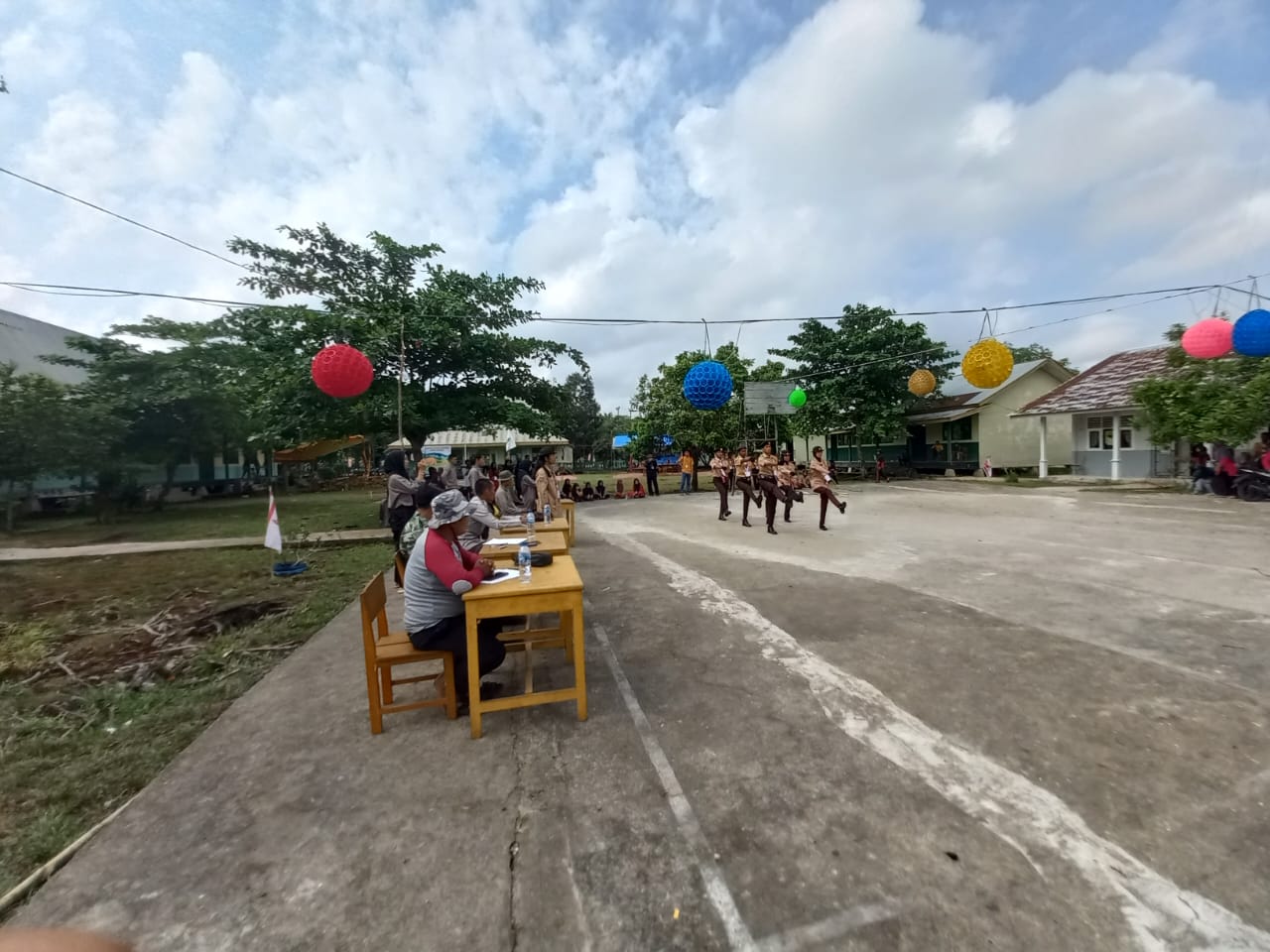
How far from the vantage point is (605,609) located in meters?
5.93

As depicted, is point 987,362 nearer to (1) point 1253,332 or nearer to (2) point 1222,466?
(1) point 1253,332

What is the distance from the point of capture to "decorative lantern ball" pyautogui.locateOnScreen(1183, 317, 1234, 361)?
10570 millimetres

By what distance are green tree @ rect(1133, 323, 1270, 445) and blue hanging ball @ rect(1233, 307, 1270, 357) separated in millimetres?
4630

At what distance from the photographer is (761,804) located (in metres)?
2.66

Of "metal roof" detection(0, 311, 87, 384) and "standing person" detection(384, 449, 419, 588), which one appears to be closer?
"standing person" detection(384, 449, 419, 588)

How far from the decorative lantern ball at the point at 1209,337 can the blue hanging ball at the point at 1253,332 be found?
15.1 inches

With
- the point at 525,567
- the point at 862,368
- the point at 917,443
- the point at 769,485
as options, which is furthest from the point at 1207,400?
the point at 525,567

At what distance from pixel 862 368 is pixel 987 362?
11926 millimetres

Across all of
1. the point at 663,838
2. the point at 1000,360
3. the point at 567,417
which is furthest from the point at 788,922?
the point at 567,417

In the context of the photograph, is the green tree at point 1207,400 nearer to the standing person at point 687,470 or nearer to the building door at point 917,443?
the building door at point 917,443

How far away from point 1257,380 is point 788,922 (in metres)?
18.0

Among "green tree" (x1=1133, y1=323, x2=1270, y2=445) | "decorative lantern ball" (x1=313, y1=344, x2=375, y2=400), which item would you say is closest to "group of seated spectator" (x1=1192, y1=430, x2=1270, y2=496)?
"green tree" (x1=1133, y1=323, x2=1270, y2=445)

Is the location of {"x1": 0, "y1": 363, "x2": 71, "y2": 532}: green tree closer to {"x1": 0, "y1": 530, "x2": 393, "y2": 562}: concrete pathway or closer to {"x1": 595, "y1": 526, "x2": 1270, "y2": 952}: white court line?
{"x1": 0, "y1": 530, "x2": 393, "y2": 562}: concrete pathway

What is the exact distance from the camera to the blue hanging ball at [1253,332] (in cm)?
978
